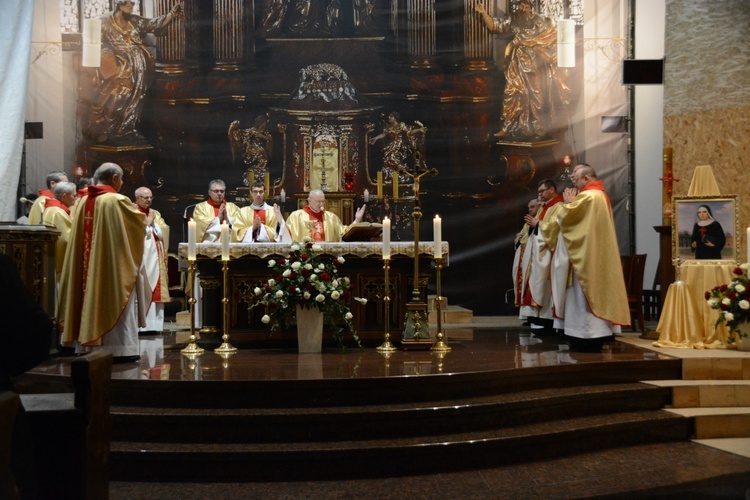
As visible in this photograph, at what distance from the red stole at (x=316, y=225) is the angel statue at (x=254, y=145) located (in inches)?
110

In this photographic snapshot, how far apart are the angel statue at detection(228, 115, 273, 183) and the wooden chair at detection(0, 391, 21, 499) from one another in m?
9.48

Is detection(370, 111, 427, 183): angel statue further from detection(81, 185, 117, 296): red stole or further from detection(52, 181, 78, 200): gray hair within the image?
detection(81, 185, 117, 296): red stole

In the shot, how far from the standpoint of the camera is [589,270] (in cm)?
724

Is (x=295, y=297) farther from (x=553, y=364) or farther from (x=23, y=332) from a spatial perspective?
(x=23, y=332)

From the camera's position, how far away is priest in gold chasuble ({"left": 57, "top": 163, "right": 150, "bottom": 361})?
6625 mm

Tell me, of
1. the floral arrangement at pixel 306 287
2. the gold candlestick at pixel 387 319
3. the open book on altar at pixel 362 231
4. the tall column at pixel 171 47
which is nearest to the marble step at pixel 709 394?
the gold candlestick at pixel 387 319

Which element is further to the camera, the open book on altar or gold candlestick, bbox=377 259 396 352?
the open book on altar

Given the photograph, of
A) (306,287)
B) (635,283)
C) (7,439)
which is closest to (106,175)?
(306,287)

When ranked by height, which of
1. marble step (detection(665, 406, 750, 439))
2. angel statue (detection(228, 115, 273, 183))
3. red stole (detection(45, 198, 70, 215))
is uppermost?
angel statue (detection(228, 115, 273, 183))

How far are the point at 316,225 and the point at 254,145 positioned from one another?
3.15m

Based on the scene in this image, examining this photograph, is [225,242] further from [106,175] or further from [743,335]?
[743,335]

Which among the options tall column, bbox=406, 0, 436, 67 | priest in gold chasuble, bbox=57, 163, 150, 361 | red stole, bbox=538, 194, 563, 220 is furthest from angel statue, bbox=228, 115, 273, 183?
priest in gold chasuble, bbox=57, 163, 150, 361

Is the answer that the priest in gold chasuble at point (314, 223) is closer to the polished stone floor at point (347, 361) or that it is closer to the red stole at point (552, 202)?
the polished stone floor at point (347, 361)

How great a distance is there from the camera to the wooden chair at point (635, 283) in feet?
30.1
